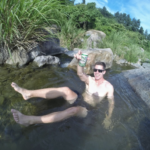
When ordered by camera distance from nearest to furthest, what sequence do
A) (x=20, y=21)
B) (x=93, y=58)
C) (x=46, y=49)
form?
(x=20, y=21) < (x=93, y=58) < (x=46, y=49)

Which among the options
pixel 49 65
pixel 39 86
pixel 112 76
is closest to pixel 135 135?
pixel 39 86

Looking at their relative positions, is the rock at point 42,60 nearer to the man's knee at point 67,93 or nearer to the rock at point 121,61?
the man's knee at point 67,93

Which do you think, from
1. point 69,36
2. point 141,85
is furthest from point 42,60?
point 69,36

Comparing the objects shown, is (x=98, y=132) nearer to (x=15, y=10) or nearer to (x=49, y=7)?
(x=15, y=10)

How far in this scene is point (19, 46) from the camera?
168 inches

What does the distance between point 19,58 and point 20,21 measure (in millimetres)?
1182

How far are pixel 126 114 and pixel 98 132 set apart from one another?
99 centimetres

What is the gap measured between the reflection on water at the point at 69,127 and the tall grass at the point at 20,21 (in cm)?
108

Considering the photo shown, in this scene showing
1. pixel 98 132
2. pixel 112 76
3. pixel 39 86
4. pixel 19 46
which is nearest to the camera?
pixel 98 132

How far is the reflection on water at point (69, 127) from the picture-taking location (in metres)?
1.99

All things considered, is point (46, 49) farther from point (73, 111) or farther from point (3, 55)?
point (73, 111)

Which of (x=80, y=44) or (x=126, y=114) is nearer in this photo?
(x=126, y=114)

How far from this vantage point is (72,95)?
281 cm

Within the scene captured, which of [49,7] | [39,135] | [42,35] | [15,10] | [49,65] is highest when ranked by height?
[49,7]
